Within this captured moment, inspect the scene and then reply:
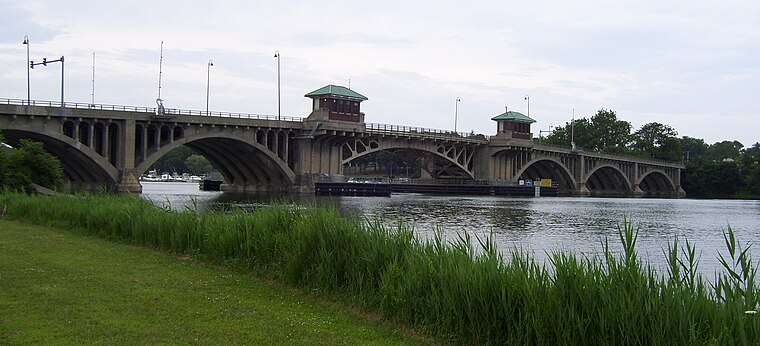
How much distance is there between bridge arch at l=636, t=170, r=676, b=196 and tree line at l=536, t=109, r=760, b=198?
4.80 meters

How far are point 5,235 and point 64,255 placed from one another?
5560 mm

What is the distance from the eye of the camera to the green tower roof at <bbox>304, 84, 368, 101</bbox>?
3868 inches

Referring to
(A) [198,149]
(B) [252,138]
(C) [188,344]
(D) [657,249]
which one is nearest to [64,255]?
(C) [188,344]

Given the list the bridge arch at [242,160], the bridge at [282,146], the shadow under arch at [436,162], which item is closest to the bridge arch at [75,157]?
the bridge at [282,146]

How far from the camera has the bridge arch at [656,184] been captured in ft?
522

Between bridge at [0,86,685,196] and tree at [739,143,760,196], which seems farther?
tree at [739,143,760,196]

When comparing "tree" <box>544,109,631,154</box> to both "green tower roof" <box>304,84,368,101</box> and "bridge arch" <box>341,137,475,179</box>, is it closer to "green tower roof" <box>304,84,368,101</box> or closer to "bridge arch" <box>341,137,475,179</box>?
"bridge arch" <box>341,137,475,179</box>

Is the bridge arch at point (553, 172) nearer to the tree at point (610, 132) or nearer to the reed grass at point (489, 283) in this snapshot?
the tree at point (610, 132)

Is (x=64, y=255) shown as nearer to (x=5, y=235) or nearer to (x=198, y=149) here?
(x=5, y=235)

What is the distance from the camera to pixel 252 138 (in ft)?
289

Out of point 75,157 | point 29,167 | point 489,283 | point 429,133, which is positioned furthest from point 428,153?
point 489,283

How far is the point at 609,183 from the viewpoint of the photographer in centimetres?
15888

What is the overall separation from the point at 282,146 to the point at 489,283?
286 feet

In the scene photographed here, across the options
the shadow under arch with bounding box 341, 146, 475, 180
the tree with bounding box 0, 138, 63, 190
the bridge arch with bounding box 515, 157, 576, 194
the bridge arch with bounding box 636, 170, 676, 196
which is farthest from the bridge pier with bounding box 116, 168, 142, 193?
the bridge arch with bounding box 636, 170, 676, 196
